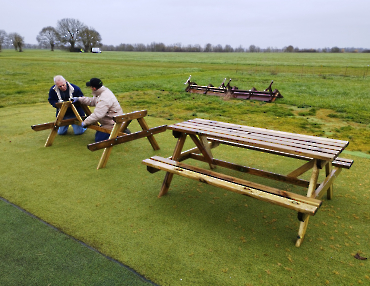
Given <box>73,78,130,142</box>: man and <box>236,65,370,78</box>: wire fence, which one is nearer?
<box>73,78,130,142</box>: man

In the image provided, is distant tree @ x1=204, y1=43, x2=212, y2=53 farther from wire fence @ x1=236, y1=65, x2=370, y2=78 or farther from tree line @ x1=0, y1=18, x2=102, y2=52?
wire fence @ x1=236, y1=65, x2=370, y2=78

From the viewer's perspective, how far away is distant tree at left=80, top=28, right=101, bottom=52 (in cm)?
10112

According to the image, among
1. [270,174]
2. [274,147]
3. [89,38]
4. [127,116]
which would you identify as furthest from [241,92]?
[89,38]

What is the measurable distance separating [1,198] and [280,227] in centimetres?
374

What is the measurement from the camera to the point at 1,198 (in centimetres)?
414

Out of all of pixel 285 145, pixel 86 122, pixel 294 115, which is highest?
pixel 285 145

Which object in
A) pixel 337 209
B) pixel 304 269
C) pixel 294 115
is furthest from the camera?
pixel 294 115

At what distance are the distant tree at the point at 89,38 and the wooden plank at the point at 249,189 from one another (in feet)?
354

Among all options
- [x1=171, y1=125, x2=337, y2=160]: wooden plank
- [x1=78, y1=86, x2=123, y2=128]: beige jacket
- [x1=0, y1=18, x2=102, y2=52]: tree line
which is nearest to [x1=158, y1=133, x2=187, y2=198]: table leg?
[x1=171, y1=125, x2=337, y2=160]: wooden plank

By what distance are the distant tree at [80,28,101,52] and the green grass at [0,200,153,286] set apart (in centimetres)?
10811

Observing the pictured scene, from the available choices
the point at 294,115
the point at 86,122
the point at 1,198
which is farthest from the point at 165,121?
the point at 1,198

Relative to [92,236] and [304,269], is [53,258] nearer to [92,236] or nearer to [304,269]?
[92,236]

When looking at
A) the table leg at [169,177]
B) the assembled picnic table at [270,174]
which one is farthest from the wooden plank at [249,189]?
the table leg at [169,177]

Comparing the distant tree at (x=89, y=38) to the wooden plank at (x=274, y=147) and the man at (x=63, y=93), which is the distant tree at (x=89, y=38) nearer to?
the man at (x=63, y=93)
